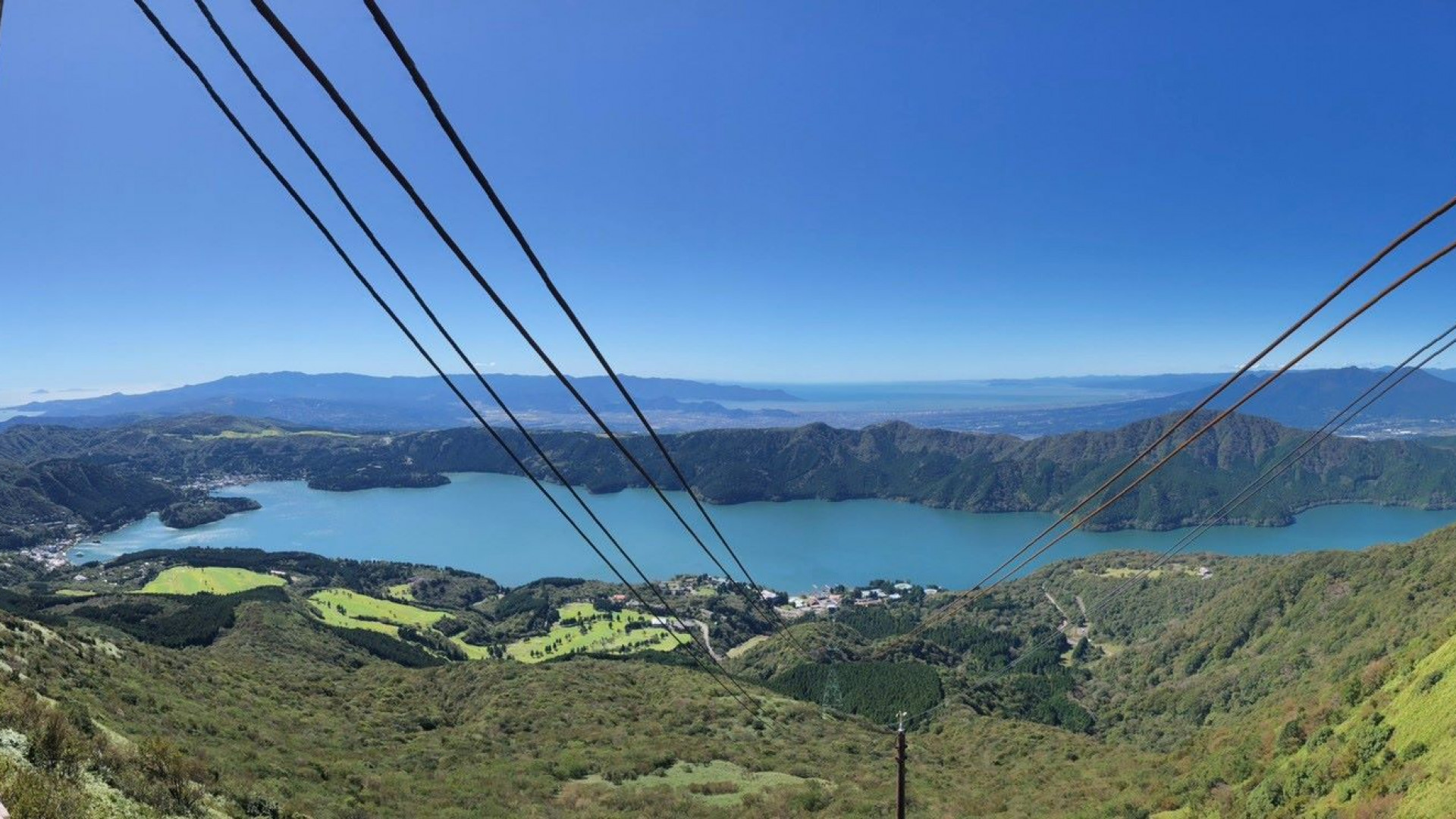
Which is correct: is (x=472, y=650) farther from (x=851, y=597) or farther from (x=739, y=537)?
(x=739, y=537)

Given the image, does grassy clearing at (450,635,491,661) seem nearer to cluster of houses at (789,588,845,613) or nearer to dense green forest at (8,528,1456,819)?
dense green forest at (8,528,1456,819)

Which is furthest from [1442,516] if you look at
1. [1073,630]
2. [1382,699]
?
[1382,699]

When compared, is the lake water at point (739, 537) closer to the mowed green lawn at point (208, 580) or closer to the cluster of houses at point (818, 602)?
the cluster of houses at point (818, 602)

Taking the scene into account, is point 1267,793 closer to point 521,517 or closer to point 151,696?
point 151,696

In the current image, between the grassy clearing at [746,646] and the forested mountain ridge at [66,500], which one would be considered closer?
the grassy clearing at [746,646]

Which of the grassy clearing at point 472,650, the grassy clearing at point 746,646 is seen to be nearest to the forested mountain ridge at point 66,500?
the grassy clearing at point 472,650

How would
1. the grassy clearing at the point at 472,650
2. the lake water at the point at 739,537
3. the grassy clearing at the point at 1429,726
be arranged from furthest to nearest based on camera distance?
the lake water at the point at 739,537, the grassy clearing at the point at 472,650, the grassy clearing at the point at 1429,726

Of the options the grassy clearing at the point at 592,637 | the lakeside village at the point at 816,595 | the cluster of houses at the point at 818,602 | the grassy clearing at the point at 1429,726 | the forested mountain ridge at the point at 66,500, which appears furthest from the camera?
the forested mountain ridge at the point at 66,500

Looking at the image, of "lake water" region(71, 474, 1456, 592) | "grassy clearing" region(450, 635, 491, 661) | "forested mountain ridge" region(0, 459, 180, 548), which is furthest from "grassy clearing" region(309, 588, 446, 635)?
"forested mountain ridge" region(0, 459, 180, 548)
